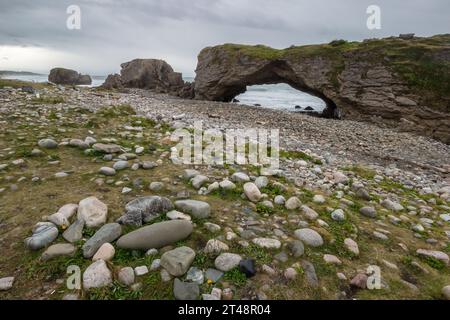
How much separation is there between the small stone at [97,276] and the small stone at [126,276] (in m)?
0.11

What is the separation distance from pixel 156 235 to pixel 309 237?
7.26 feet

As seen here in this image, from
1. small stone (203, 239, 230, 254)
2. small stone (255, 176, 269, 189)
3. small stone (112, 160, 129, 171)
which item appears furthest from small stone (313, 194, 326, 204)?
small stone (112, 160, 129, 171)

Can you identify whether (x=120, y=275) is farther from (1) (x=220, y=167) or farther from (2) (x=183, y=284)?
(1) (x=220, y=167)

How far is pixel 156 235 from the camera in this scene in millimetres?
3666

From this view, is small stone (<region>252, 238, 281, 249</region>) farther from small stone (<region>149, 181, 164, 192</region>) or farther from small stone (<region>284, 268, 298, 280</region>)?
small stone (<region>149, 181, 164, 192</region>)

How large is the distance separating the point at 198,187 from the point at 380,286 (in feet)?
11.1

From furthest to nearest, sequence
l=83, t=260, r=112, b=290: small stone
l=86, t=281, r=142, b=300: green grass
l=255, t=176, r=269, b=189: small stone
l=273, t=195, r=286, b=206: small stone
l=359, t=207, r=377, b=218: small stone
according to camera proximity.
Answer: l=255, t=176, r=269, b=189: small stone, l=359, t=207, r=377, b=218: small stone, l=273, t=195, r=286, b=206: small stone, l=83, t=260, r=112, b=290: small stone, l=86, t=281, r=142, b=300: green grass

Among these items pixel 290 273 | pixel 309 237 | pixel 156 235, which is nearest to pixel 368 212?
pixel 309 237

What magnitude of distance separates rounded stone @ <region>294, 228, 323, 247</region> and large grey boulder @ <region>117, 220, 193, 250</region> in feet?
5.38

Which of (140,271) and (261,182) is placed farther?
(261,182)

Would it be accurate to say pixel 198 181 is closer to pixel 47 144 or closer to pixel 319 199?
pixel 319 199

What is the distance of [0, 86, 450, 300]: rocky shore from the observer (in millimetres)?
3131

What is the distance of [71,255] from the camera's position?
3.35 metres
